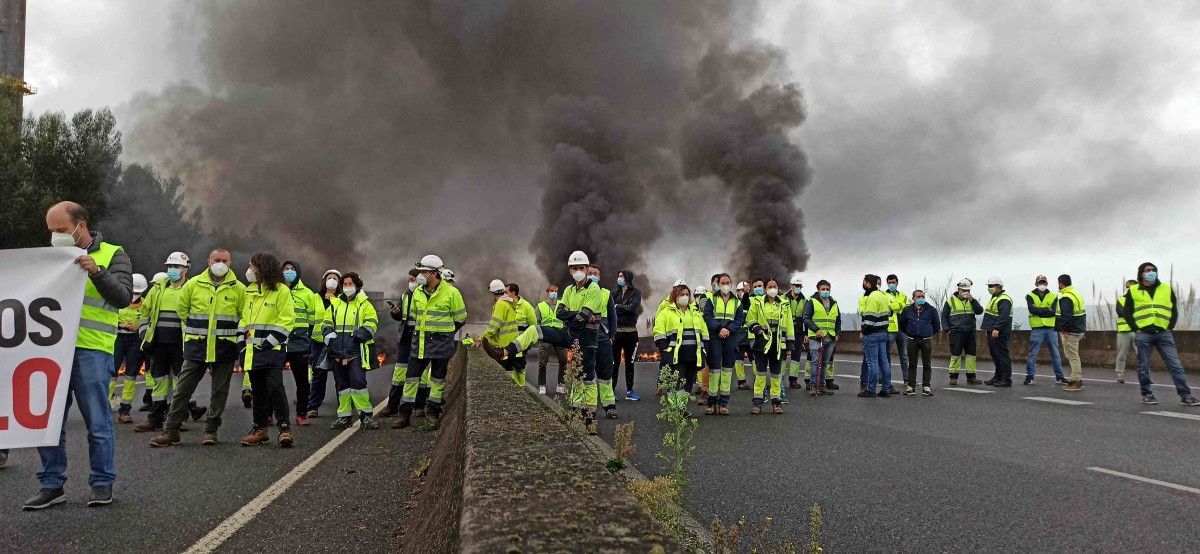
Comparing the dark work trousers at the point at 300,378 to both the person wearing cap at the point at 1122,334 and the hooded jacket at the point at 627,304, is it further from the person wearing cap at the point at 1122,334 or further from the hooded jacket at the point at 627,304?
the person wearing cap at the point at 1122,334

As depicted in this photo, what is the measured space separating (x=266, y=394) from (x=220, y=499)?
271 cm

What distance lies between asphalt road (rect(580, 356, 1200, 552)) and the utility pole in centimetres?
5757

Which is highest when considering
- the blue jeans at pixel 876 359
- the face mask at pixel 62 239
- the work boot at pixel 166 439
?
the face mask at pixel 62 239

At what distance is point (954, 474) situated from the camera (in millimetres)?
5594

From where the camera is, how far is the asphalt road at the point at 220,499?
3.96 metres

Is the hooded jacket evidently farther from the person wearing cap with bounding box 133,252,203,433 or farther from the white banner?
the white banner

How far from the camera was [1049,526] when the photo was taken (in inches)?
162

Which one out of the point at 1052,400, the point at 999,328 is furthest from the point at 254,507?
the point at 999,328

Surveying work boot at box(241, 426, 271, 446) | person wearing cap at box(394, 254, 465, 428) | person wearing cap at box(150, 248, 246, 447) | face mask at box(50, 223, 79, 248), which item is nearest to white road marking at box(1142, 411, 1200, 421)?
person wearing cap at box(394, 254, 465, 428)

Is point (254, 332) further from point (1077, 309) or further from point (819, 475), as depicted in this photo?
point (1077, 309)

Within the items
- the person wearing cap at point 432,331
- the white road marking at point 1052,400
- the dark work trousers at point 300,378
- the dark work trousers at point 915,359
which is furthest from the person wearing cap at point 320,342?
the white road marking at point 1052,400

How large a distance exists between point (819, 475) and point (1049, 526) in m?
1.68

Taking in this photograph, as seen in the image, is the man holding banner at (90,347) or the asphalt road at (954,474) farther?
the man holding banner at (90,347)

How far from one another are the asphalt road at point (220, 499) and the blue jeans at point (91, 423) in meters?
0.19
